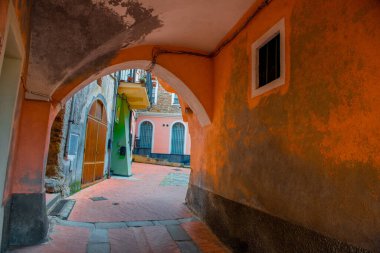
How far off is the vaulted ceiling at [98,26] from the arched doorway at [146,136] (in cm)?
1933

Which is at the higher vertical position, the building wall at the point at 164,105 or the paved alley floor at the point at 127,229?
the building wall at the point at 164,105

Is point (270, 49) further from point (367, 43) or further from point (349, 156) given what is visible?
point (349, 156)

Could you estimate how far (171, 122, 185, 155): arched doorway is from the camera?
76.2 ft

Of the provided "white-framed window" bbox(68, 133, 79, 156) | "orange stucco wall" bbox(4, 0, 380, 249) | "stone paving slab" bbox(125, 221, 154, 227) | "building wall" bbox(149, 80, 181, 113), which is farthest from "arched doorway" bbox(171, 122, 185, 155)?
"orange stucco wall" bbox(4, 0, 380, 249)

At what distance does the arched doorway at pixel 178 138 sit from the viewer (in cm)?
2322

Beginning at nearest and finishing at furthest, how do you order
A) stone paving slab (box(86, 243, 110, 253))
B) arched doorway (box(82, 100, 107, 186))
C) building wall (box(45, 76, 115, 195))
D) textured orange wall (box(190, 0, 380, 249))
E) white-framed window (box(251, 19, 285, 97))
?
textured orange wall (box(190, 0, 380, 249)) → white-framed window (box(251, 19, 285, 97)) → stone paving slab (box(86, 243, 110, 253)) → building wall (box(45, 76, 115, 195)) → arched doorway (box(82, 100, 107, 186))

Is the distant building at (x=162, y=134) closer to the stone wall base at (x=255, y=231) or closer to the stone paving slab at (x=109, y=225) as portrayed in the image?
the stone paving slab at (x=109, y=225)

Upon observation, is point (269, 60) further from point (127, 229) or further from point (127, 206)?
point (127, 206)

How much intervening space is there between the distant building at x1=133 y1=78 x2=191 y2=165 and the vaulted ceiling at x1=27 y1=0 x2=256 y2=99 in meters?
18.8

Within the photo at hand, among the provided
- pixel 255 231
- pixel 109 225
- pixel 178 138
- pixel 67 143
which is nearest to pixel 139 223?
pixel 109 225

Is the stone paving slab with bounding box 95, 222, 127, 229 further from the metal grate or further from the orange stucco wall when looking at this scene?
the orange stucco wall

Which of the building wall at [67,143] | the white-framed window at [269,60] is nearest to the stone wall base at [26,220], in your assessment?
the building wall at [67,143]

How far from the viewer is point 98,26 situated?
3500 millimetres

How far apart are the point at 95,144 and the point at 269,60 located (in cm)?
726
